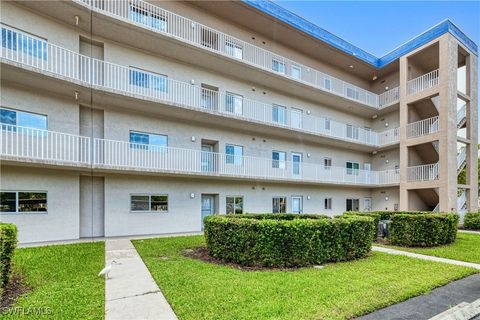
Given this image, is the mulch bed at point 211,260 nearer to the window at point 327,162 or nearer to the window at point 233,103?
the window at point 233,103

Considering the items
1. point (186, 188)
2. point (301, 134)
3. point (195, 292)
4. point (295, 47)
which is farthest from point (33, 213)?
point (295, 47)

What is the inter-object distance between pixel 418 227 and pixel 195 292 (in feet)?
32.0

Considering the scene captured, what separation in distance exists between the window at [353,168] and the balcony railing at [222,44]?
5.02 metres

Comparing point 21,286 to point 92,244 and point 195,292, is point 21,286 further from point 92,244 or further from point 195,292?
point 92,244

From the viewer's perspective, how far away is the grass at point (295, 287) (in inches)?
180

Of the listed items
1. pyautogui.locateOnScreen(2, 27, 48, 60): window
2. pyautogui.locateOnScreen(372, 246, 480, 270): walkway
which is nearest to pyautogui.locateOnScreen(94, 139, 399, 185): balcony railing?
pyautogui.locateOnScreen(2, 27, 48, 60): window

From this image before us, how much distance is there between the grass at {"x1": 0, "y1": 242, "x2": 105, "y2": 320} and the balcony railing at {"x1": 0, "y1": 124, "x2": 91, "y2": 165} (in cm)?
351

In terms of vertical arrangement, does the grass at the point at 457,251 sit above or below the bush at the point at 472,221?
above

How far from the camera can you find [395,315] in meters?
4.60

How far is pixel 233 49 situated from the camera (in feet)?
56.6

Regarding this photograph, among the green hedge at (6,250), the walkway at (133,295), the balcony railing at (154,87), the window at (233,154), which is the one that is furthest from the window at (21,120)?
the window at (233,154)

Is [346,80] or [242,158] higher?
[346,80]

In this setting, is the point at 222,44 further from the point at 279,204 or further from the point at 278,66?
the point at 279,204

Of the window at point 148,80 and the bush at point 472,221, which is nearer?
the window at point 148,80
